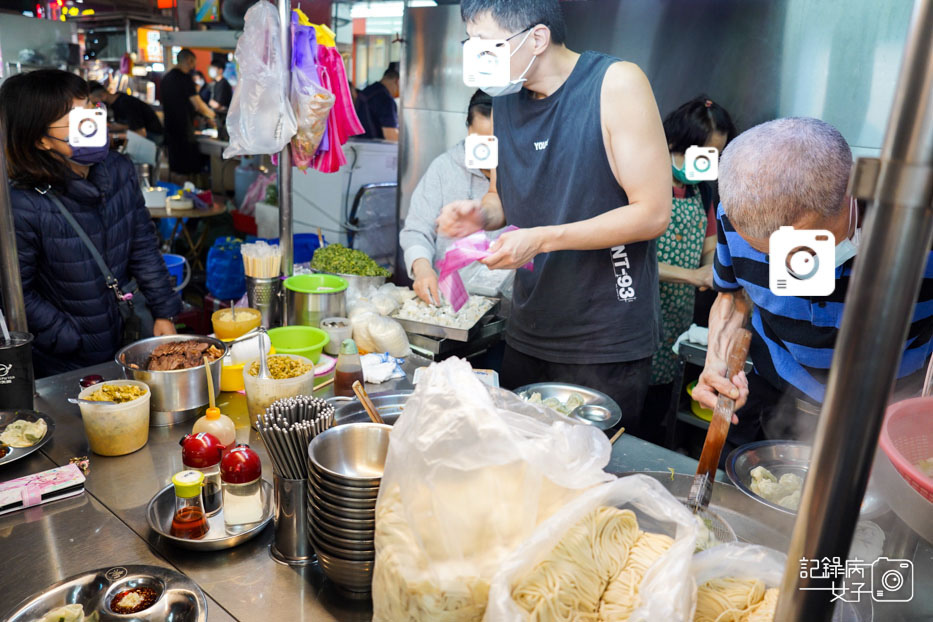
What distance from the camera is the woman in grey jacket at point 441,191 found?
3259 millimetres

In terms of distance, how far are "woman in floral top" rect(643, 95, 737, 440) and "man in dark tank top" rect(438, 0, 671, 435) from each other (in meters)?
1.00

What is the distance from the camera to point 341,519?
3.76ft

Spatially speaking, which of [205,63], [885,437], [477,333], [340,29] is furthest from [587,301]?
[205,63]

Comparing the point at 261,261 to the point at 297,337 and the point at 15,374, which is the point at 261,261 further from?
the point at 15,374

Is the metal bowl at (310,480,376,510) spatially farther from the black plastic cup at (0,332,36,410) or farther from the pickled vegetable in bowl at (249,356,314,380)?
the black plastic cup at (0,332,36,410)

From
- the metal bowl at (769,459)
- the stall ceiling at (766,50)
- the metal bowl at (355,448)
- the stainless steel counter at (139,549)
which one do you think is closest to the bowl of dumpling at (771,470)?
the metal bowl at (769,459)

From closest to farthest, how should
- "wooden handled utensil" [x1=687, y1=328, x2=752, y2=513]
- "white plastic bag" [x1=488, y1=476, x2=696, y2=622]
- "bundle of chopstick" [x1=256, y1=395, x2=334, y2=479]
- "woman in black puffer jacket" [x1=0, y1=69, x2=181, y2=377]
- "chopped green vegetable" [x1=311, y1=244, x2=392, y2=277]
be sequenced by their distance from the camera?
"white plastic bag" [x1=488, y1=476, x2=696, y2=622], "bundle of chopstick" [x1=256, y1=395, x2=334, y2=479], "wooden handled utensil" [x1=687, y1=328, x2=752, y2=513], "woman in black puffer jacket" [x1=0, y1=69, x2=181, y2=377], "chopped green vegetable" [x1=311, y1=244, x2=392, y2=277]

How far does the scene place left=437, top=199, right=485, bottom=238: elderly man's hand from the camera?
2.31 m

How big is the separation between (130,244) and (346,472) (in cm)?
209

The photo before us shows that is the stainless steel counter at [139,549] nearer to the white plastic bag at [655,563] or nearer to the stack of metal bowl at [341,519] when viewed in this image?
the stack of metal bowl at [341,519]

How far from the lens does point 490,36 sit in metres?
2.20

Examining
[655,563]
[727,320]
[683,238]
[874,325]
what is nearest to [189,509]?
[655,563]

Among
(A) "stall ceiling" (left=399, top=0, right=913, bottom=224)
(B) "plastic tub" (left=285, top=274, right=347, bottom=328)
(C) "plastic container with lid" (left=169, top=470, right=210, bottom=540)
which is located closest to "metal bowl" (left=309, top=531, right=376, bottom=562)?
(C) "plastic container with lid" (left=169, top=470, right=210, bottom=540)

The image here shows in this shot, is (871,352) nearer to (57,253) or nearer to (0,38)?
(57,253)
